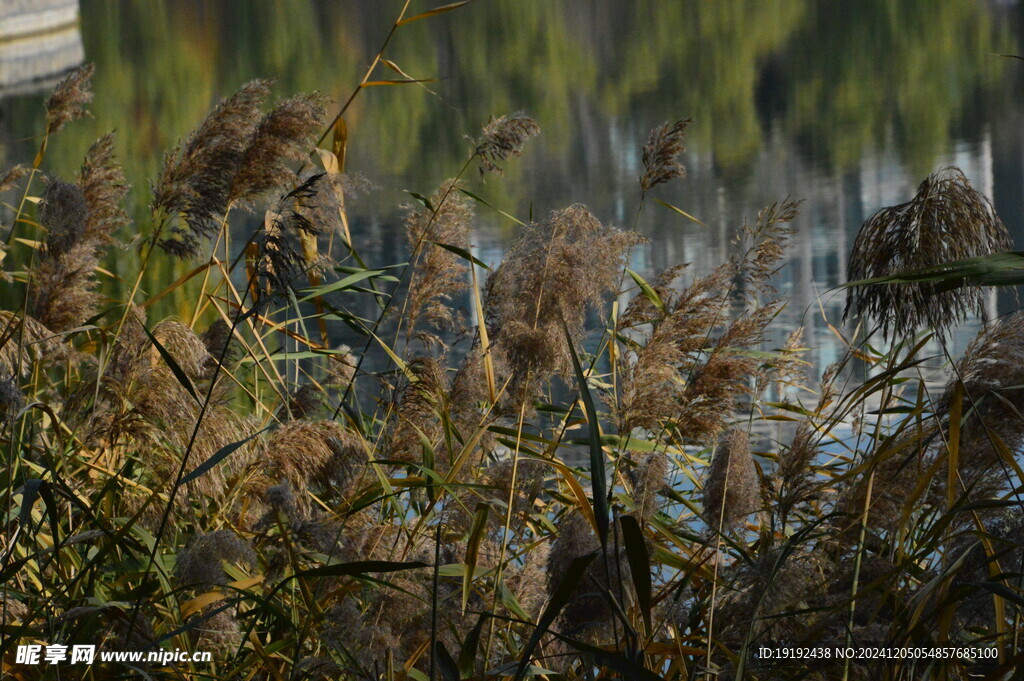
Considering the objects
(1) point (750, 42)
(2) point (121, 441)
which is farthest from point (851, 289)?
(1) point (750, 42)

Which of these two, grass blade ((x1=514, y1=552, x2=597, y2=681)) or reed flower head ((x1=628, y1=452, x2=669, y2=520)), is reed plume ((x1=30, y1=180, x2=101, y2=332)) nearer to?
reed flower head ((x1=628, y1=452, x2=669, y2=520))

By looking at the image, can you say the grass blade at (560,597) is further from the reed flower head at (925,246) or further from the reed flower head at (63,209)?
the reed flower head at (63,209)

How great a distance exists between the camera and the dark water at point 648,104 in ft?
17.5

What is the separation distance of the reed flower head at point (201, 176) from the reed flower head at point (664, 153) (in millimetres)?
630

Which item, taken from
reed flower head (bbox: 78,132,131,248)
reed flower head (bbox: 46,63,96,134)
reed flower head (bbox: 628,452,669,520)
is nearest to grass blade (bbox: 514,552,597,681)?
reed flower head (bbox: 628,452,669,520)

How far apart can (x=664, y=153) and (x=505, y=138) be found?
0.26 metres

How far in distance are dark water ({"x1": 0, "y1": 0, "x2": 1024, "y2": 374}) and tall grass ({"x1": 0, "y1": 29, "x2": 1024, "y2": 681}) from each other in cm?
27

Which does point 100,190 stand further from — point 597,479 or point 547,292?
point 597,479

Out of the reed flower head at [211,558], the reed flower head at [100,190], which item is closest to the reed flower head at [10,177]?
the reed flower head at [100,190]

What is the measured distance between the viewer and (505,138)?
5.36 feet

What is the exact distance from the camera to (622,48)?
1318 cm

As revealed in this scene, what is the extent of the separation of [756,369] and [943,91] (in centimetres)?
818

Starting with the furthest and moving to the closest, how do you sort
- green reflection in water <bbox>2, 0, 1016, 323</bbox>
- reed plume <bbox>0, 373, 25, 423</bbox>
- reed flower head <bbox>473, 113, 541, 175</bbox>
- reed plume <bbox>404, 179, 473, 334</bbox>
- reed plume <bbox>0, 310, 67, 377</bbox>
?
green reflection in water <bbox>2, 0, 1016, 323</bbox> → reed plume <bbox>404, 179, 473, 334</bbox> → reed flower head <bbox>473, 113, 541, 175</bbox> → reed plume <bbox>0, 310, 67, 377</bbox> → reed plume <bbox>0, 373, 25, 423</bbox>

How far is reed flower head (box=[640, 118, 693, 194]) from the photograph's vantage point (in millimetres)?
1692
